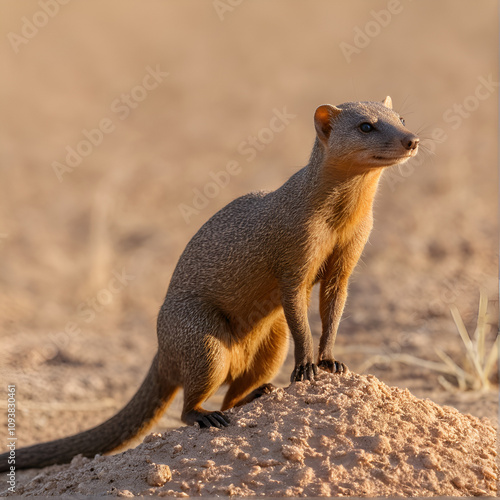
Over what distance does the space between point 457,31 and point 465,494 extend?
19883 mm

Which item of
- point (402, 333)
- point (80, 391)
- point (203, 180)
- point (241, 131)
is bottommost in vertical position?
point (80, 391)

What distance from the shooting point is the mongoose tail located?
17.3 feet

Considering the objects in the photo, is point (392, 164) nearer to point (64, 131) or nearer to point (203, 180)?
point (203, 180)

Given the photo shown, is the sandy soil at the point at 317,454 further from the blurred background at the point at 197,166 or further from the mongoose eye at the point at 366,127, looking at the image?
the blurred background at the point at 197,166

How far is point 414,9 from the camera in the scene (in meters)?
22.3

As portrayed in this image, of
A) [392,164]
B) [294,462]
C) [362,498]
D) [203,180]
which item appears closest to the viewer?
[362,498]

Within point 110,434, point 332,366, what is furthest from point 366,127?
point 110,434

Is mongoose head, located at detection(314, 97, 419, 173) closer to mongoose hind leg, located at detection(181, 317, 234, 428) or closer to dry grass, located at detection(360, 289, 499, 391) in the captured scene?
mongoose hind leg, located at detection(181, 317, 234, 428)

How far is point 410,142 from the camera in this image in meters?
4.04

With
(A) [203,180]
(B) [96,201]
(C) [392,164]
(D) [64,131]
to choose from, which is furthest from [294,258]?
(D) [64,131]

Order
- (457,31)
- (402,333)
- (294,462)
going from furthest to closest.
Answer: (457,31)
(402,333)
(294,462)

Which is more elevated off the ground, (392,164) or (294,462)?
(392,164)

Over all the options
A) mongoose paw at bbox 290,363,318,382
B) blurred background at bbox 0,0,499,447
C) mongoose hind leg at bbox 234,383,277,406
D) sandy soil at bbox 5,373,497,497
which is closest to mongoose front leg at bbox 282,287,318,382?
mongoose paw at bbox 290,363,318,382

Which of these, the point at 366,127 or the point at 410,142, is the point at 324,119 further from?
the point at 410,142
